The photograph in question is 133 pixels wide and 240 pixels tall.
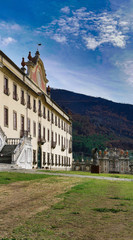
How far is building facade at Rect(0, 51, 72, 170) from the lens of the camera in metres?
28.9

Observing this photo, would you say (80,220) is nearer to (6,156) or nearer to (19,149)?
(6,156)

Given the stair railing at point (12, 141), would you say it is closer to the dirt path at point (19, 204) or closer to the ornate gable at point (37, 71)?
the ornate gable at point (37, 71)

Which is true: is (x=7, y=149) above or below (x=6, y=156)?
above

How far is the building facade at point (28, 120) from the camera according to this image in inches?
1136

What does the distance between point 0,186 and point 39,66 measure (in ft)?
115

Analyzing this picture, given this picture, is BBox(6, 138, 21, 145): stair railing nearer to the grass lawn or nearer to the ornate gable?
the ornate gable

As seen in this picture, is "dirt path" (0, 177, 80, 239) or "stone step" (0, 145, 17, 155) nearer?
"dirt path" (0, 177, 80, 239)

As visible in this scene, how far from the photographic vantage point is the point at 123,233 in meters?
6.03

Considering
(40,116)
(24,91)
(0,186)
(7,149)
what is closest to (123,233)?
(0,186)

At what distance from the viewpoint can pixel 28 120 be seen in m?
38.9

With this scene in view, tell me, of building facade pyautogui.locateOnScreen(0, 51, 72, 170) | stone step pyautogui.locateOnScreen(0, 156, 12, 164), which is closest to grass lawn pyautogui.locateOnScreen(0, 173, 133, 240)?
stone step pyautogui.locateOnScreen(0, 156, 12, 164)

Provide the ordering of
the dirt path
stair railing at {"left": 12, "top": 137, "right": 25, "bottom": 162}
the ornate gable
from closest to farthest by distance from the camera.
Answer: the dirt path < stair railing at {"left": 12, "top": 137, "right": 25, "bottom": 162} < the ornate gable

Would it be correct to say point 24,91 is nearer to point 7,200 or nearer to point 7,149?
point 7,149

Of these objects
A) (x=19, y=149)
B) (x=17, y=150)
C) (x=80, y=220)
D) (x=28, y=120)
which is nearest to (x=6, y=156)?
(x=17, y=150)
